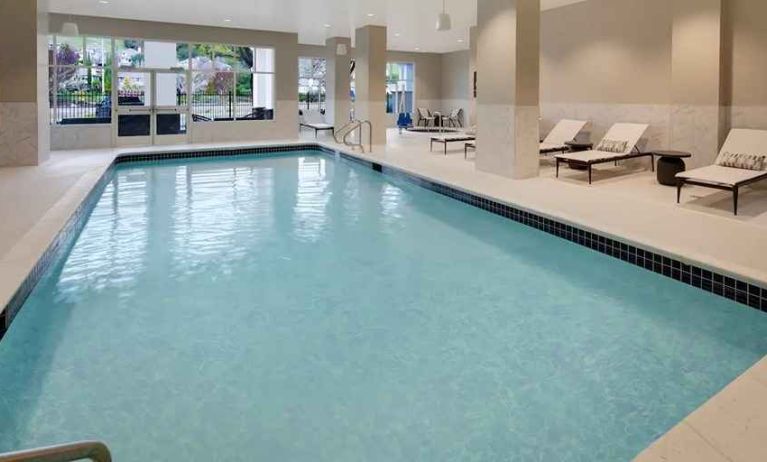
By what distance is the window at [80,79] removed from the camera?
39.7 feet

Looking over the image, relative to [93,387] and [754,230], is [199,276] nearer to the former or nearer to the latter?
[93,387]

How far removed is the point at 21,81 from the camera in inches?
326

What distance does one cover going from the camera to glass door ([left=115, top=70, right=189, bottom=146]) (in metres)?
13.0

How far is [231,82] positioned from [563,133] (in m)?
8.38

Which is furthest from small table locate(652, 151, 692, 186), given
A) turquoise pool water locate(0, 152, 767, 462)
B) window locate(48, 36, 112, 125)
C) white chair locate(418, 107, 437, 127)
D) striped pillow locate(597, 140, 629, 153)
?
white chair locate(418, 107, 437, 127)

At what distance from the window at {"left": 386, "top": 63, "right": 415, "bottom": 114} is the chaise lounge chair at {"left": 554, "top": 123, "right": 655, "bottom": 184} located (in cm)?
1234

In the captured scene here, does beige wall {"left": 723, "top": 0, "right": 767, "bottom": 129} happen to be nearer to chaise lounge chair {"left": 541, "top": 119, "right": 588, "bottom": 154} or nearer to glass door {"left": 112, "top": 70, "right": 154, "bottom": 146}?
chaise lounge chair {"left": 541, "top": 119, "right": 588, "bottom": 154}

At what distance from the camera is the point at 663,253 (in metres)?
4.16

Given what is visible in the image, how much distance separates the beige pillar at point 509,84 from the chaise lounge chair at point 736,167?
214 cm

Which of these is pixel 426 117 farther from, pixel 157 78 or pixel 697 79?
pixel 697 79

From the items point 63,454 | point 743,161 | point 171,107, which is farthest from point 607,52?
point 63,454

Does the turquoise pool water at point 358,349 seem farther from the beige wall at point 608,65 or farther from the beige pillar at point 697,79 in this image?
the beige wall at point 608,65

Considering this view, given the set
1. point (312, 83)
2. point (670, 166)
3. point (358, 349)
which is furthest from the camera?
point (312, 83)

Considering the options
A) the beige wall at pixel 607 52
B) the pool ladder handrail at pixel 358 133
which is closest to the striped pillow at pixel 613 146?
the beige wall at pixel 607 52
